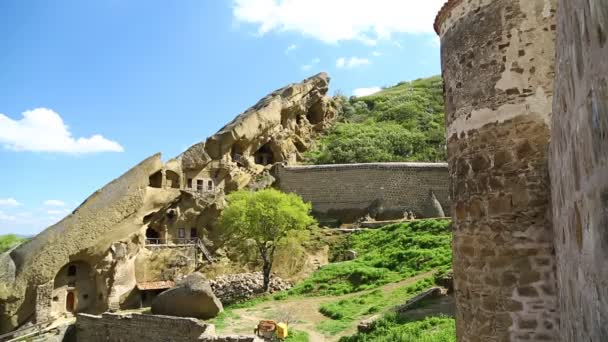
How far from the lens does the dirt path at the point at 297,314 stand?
1573 centimetres

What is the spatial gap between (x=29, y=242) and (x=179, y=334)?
10.5 meters

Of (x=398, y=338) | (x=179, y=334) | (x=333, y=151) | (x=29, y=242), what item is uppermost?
(x=333, y=151)

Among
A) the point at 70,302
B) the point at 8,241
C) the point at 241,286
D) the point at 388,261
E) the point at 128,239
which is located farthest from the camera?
the point at 8,241

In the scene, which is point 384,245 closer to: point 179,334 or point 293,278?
point 293,278

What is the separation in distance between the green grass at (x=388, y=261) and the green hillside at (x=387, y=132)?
17.1m

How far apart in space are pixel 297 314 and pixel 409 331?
6.50 m

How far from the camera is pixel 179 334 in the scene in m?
17.6

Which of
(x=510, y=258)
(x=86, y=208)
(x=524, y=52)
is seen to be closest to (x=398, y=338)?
(x=510, y=258)

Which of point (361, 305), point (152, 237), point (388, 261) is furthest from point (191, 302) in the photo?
point (152, 237)

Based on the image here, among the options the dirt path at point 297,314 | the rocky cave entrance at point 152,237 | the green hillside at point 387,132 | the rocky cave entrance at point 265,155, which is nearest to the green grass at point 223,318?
the dirt path at point 297,314

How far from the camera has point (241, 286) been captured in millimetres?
22625

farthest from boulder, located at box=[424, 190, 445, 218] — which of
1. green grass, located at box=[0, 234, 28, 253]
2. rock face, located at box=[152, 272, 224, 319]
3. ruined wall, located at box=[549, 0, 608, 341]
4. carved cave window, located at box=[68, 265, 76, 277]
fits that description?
green grass, located at box=[0, 234, 28, 253]

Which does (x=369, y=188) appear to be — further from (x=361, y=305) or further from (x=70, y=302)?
(x=70, y=302)

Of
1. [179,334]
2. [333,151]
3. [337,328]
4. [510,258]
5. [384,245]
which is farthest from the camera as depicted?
[333,151]
